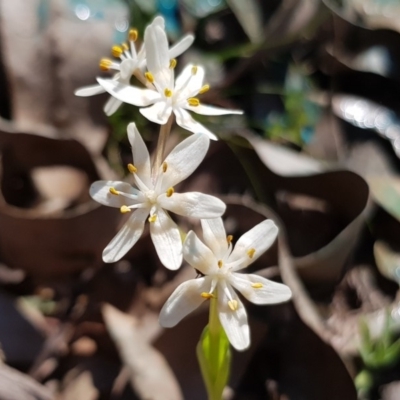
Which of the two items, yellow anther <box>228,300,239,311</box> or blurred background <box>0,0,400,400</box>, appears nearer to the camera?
yellow anther <box>228,300,239,311</box>

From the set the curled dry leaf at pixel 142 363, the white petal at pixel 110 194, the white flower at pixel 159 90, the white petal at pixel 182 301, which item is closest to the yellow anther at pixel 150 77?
the white flower at pixel 159 90

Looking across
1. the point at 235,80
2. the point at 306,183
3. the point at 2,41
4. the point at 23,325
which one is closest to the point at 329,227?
the point at 306,183

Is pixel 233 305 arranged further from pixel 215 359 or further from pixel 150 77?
pixel 150 77

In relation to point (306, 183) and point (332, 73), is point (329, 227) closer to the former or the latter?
point (306, 183)

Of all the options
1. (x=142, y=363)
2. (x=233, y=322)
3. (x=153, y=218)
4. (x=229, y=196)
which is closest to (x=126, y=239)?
(x=153, y=218)

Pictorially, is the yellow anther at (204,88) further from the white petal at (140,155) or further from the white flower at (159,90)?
the white petal at (140,155)

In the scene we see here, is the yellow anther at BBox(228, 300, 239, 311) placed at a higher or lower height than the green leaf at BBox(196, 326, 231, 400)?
higher

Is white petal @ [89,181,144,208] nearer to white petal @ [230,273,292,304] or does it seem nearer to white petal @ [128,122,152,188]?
white petal @ [128,122,152,188]

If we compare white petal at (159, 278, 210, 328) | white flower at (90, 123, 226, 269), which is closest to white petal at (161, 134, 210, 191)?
white flower at (90, 123, 226, 269)
